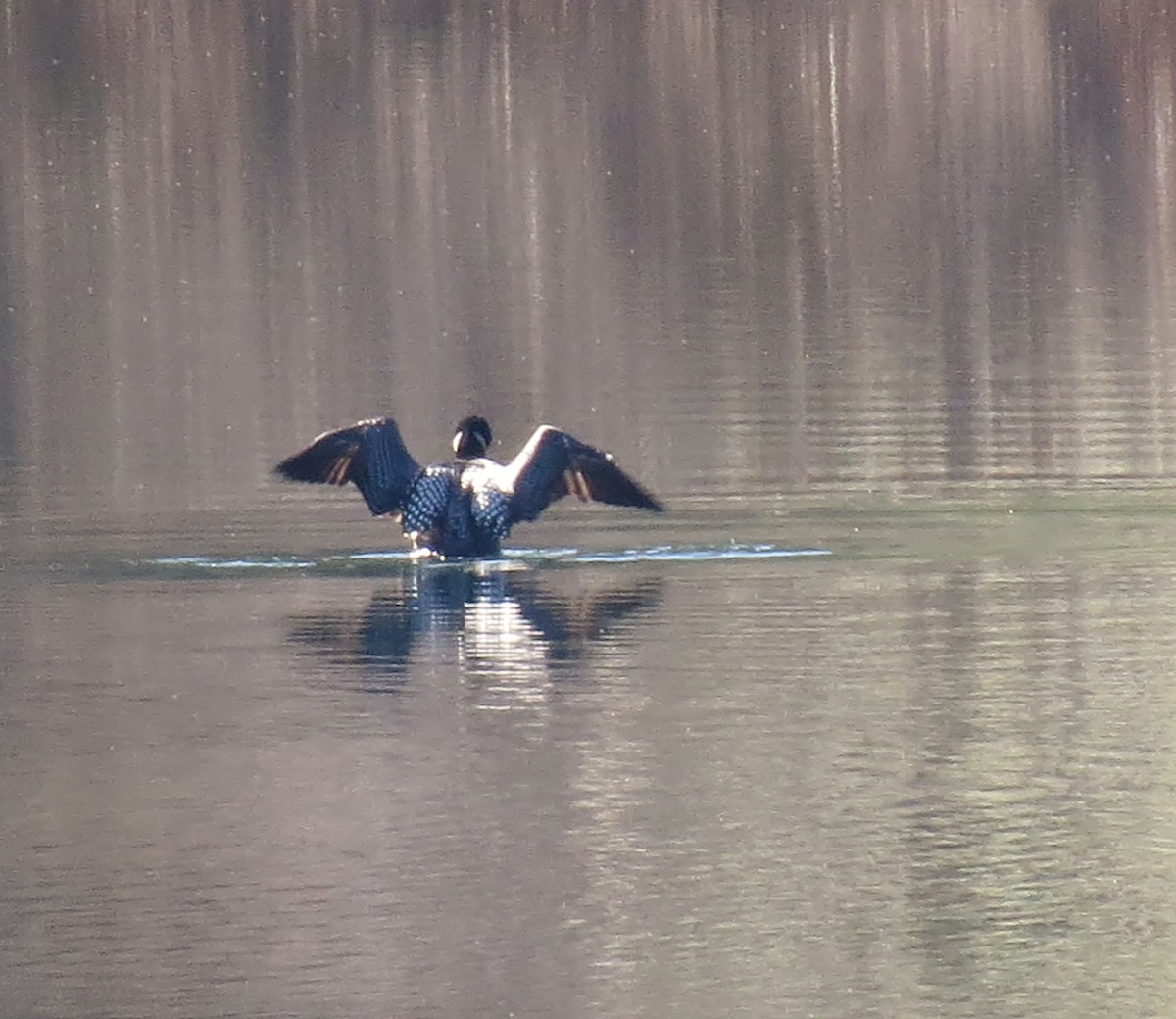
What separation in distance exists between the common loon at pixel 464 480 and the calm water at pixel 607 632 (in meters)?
0.22

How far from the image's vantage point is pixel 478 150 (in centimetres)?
4125

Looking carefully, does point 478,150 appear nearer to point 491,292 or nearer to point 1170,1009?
point 491,292

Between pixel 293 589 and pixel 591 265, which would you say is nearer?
pixel 293 589

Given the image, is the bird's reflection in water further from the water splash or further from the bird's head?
the bird's head

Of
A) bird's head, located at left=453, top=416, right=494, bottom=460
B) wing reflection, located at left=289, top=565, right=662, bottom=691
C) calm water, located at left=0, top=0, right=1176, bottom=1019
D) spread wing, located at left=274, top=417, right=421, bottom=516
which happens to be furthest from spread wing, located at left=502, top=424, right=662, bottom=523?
wing reflection, located at left=289, top=565, right=662, bottom=691

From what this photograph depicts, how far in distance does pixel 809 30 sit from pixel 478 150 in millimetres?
14605

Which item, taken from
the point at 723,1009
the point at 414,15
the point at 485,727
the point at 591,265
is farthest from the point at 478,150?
the point at 723,1009

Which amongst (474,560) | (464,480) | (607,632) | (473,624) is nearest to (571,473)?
(464,480)

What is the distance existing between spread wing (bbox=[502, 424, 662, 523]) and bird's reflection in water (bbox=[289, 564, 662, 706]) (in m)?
0.75

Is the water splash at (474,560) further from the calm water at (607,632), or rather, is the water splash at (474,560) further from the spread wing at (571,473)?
the spread wing at (571,473)

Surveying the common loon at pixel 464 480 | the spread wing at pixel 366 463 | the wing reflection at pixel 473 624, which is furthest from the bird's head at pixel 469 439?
the wing reflection at pixel 473 624

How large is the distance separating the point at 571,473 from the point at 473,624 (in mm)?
2468

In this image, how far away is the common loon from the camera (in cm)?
1380

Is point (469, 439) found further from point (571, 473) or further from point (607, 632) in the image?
point (607, 632)
